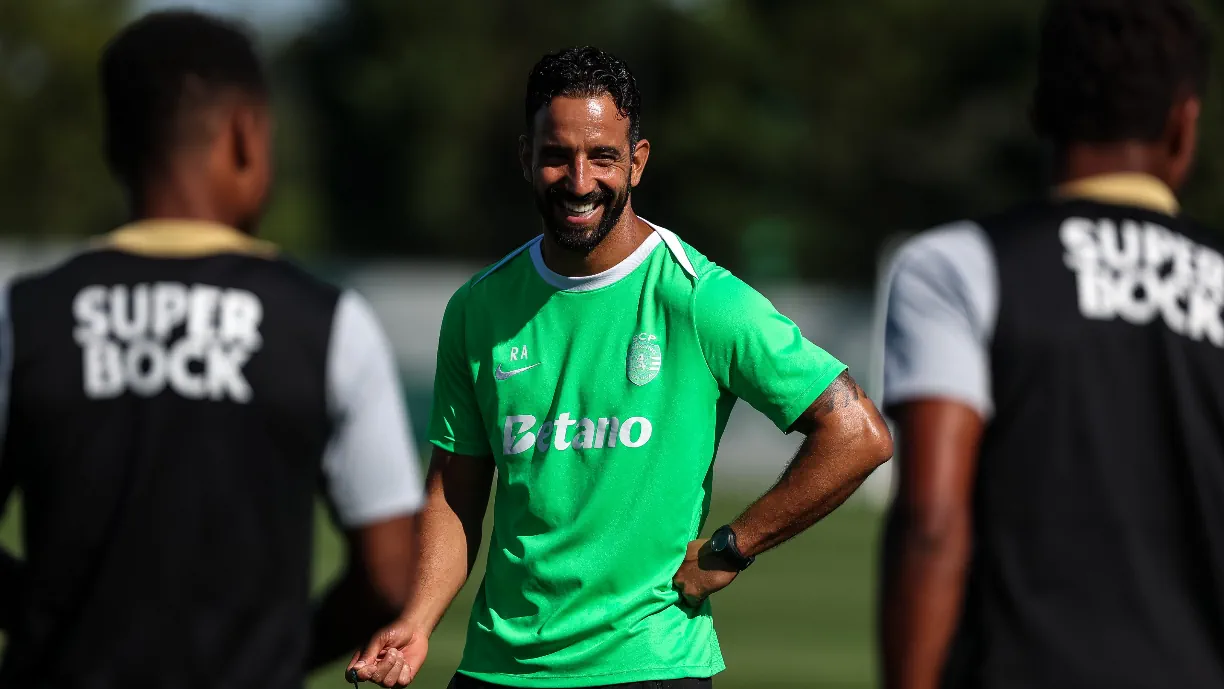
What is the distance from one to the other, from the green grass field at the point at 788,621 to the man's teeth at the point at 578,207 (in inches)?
284

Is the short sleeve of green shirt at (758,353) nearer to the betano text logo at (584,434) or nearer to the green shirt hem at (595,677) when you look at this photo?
the betano text logo at (584,434)

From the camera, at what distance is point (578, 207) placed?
5141mm

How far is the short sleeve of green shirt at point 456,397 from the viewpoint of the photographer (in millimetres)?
5422

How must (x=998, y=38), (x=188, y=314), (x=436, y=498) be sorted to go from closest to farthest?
1. (x=188, y=314)
2. (x=436, y=498)
3. (x=998, y=38)

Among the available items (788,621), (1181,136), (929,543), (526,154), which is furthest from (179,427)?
(788,621)

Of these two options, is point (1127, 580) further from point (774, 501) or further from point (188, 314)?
point (188, 314)

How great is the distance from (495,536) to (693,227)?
46.6 m

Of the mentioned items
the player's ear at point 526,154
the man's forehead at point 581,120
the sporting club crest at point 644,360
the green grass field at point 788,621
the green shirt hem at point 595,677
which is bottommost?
the green grass field at point 788,621

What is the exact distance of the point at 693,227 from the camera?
51625mm

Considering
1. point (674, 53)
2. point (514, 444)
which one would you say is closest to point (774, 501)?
point (514, 444)

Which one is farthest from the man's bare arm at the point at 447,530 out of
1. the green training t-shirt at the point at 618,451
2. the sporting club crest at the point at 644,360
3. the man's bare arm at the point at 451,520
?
the sporting club crest at the point at 644,360

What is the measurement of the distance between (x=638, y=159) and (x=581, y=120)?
0.22 metres

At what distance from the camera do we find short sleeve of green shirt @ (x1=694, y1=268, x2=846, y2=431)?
5016 millimetres

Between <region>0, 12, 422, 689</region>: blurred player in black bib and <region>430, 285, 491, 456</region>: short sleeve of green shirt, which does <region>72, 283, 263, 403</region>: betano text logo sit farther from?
<region>430, 285, 491, 456</region>: short sleeve of green shirt
